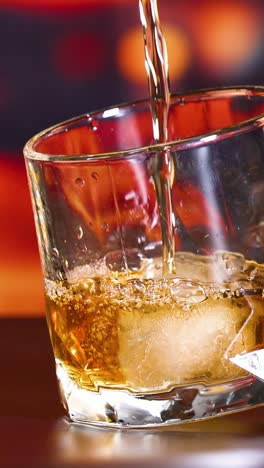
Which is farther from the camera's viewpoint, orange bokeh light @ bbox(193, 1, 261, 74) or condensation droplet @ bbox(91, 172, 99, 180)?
orange bokeh light @ bbox(193, 1, 261, 74)

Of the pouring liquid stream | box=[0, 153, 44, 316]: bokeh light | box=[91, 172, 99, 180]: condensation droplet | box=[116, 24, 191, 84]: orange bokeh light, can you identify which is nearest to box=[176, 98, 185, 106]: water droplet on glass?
the pouring liquid stream

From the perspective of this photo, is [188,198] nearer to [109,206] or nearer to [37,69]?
[109,206]

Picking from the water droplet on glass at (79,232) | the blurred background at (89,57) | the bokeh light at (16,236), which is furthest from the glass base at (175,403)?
the blurred background at (89,57)

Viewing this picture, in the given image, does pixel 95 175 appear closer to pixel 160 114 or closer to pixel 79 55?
pixel 160 114

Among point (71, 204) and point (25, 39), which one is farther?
point (25, 39)

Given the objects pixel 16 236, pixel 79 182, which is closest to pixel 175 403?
pixel 79 182

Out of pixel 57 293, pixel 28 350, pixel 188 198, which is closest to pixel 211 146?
pixel 188 198

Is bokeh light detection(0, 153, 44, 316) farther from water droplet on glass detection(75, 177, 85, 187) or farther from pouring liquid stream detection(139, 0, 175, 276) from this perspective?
water droplet on glass detection(75, 177, 85, 187)

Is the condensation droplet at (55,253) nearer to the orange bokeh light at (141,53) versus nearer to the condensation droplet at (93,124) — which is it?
the condensation droplet at (93,124)
